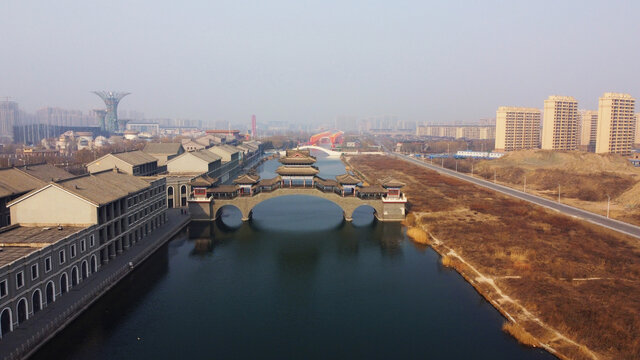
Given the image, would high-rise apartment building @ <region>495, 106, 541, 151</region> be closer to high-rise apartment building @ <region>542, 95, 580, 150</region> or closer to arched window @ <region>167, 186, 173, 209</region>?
high-rise apartment building @ <region>542, 95, 580, 150</region>

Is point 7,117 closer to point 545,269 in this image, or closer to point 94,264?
point 94,264

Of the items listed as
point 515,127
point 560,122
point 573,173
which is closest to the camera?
point 573,173

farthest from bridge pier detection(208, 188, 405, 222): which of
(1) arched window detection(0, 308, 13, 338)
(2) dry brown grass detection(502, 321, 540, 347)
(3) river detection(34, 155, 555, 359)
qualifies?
(1) arched window detection(0, 308, 13, 338)

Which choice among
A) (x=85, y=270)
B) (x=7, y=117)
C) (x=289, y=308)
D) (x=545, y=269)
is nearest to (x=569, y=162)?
(x=545, y=269)

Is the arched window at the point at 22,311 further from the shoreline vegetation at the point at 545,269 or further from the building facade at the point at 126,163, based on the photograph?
the building facade at the point at 126,163

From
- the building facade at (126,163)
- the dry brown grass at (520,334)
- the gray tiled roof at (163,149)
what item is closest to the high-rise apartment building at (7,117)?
the gray tiled roof at (163,149)
